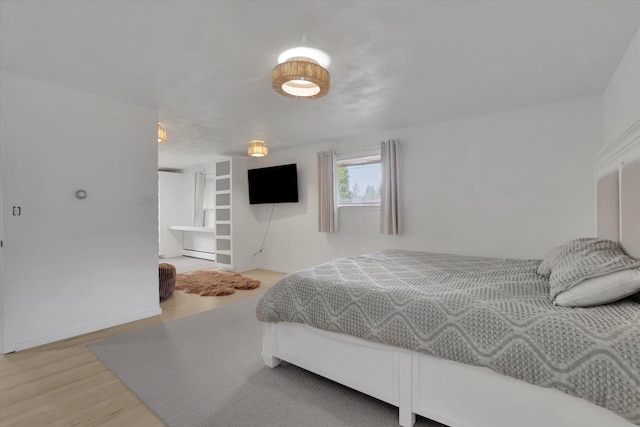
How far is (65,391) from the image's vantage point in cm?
197

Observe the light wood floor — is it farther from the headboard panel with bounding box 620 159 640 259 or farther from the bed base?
the headboard panel with bounding box 620 159 640 259

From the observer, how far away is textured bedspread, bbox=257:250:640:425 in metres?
1.13

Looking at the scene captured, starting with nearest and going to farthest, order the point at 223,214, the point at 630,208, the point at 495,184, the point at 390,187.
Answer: the point at 630,208, the point at 495,184, the point at 390,187, the point at 223,214

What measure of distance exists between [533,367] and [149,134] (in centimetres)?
383

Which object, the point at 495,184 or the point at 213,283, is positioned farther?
the point at 213,283

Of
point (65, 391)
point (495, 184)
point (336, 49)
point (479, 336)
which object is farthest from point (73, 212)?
point (495, 184)

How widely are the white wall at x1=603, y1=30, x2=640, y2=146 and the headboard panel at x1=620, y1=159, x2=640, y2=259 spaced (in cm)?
29

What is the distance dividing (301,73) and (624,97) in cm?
247

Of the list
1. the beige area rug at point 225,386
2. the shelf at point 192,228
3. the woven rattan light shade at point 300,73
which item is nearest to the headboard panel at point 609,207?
the beige area rug at point 225,386

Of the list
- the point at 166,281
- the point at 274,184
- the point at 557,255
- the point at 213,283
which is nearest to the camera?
the point at 557,255

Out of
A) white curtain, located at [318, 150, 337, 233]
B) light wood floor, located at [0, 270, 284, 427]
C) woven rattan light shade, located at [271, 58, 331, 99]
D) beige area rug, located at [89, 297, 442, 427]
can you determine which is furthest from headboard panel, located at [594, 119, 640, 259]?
white curtain, located at [318, 150, 337, 233]

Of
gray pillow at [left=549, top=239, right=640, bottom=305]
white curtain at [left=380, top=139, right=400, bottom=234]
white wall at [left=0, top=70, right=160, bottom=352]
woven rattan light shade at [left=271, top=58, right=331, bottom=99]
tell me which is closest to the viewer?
gray pillow at [left=549, top=239, right=640, bottom=305]

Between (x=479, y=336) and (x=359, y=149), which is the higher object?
(x=359, y=149)

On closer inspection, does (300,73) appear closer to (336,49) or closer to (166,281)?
(336,49)
